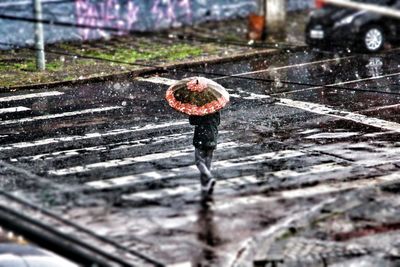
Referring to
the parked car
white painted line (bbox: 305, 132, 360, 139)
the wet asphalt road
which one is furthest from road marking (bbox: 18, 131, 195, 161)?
the parked car

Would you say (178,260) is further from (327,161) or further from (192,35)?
(192,35)

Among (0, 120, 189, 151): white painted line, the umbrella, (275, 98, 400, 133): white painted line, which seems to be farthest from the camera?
(275, 98, 400, 133): white painted line

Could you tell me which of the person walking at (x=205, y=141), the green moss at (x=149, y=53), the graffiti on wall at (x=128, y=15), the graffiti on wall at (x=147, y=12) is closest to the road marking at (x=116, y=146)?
the person walking at (x=205, y=141)

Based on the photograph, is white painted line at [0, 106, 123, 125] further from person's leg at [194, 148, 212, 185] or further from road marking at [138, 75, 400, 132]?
person's leg at [194, 148, 212, 185]

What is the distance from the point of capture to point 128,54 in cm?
2555

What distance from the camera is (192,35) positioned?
28.9 meters

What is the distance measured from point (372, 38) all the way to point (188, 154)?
11935 millimetres

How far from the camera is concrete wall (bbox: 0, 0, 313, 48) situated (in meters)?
27.2

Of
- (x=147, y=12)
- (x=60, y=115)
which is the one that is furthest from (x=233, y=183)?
(x=147, y=12)

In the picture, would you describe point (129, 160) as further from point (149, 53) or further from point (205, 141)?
point (149, 53)

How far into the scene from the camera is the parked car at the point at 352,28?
2642 cm

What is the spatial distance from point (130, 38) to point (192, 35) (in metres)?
1.89

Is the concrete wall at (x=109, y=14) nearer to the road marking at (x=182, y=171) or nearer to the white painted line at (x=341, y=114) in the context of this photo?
the white painted line at (x=341, y=114)

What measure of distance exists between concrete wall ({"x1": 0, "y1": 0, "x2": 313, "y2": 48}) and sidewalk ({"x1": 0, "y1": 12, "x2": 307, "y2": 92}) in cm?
50
